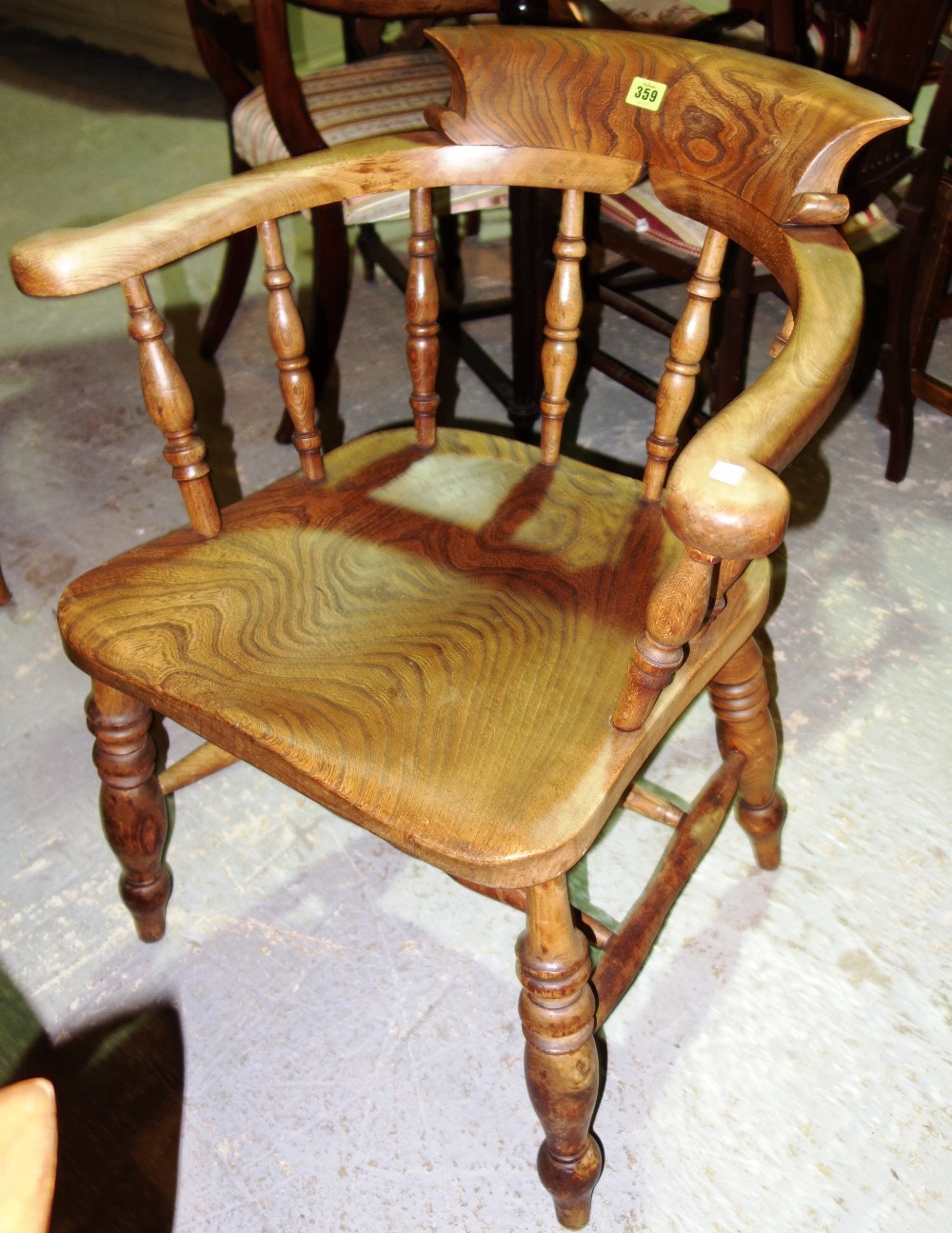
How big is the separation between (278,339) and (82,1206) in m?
0.89

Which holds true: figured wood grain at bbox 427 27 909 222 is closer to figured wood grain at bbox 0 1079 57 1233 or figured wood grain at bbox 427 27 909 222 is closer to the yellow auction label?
the yellow auction label

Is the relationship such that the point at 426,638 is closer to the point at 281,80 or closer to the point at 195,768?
the point at 195,768

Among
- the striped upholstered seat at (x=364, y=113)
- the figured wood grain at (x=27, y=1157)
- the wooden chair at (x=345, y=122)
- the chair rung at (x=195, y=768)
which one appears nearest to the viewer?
the figured wood grain at (x=27, y=1157)

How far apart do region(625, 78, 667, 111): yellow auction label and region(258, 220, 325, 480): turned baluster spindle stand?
342 mm

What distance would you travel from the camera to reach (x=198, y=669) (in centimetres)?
93

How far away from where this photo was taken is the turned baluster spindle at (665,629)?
0.71 m

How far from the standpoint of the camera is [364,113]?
6.20 feet

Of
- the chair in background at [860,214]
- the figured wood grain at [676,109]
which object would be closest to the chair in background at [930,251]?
the chair in background at [860,214]

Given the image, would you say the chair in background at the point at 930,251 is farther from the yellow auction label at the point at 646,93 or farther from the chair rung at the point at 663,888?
the chair rung at the point at 663,888

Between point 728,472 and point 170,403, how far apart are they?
0.56 metres

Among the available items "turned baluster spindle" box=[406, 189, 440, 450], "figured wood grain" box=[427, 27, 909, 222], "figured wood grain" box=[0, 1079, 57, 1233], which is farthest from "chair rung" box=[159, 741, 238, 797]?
"figured wood grain" box=[0, 1079, 57, 1233]

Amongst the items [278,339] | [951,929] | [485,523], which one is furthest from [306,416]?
[951,929]

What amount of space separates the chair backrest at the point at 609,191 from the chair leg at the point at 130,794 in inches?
8.0

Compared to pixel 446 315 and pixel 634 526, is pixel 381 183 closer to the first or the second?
pixel 634 526
